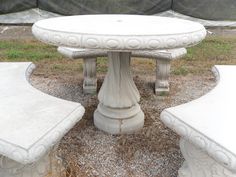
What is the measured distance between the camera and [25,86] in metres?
2.12

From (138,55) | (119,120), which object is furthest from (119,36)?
(138,55)

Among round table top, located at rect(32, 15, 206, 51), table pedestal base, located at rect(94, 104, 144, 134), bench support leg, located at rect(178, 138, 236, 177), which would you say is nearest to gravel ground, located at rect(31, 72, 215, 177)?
table pedestal base, located at rect(94, 104, 144, 134)

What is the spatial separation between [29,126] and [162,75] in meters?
1.86

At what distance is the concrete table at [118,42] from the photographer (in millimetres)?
1786

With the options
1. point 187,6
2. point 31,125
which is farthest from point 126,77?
point 187,6

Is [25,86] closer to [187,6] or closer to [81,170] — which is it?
[81,170]

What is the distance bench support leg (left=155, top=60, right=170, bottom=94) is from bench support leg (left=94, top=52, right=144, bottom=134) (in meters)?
0.70

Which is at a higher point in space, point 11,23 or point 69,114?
point 69,114

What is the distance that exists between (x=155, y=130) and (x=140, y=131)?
12 cm

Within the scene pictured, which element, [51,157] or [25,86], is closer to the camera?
[51,157]

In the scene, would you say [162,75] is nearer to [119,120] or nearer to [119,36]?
[119,120]

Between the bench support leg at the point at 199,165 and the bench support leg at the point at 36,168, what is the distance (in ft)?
2.37

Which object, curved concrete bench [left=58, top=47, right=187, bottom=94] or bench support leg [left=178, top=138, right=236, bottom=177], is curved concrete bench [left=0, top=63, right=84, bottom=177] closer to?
bench support leg [left=178, top=138, right=236, bottom=177]

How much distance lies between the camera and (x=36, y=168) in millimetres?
1830
